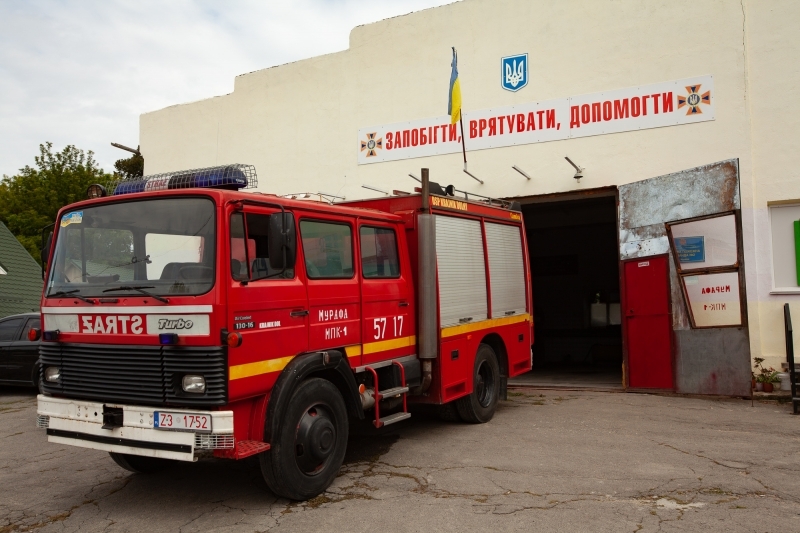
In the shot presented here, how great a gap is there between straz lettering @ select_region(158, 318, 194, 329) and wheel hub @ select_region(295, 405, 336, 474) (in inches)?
49.5

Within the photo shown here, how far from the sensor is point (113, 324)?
5188mm

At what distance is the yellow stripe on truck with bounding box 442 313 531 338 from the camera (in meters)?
7.72

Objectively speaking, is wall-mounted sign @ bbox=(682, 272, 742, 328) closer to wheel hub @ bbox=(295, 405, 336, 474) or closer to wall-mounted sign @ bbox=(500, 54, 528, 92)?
wall-mounted sign @ bbox=(500, 54, 528, 92)

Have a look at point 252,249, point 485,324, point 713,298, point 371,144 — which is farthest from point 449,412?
point 371,144

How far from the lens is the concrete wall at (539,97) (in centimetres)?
1041

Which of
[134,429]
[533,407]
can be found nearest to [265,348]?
[134,429]

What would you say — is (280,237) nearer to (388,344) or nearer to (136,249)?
(136,249)

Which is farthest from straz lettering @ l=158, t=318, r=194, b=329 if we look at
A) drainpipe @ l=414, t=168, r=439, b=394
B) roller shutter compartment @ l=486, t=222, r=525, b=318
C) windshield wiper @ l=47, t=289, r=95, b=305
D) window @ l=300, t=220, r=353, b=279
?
roller shutter compartment @ l=486, t=222, r=525, b=318

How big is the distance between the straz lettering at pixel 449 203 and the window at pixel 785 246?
5.39 m

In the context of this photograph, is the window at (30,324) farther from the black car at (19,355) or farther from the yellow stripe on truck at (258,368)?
the yellow stripe on truck at (258,368)

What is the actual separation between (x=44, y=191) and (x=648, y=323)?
1078 inches

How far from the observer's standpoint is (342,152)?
14266 mm

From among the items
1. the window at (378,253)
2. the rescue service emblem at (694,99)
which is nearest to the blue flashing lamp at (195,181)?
the window at (378,253)

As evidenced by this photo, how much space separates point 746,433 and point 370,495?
4.80 m
